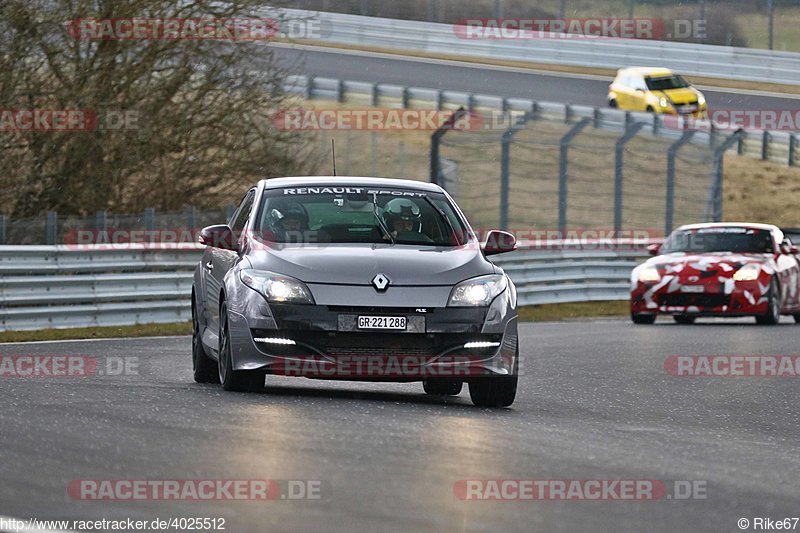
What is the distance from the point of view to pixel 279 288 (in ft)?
36.1

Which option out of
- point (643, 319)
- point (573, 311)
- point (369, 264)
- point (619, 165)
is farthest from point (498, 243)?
point (619, 165)

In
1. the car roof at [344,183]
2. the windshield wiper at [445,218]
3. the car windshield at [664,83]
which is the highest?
the car roof at [344,183]

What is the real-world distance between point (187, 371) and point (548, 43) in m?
38.0

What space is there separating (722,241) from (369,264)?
41.7 feet

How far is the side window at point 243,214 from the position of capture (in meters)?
12.4

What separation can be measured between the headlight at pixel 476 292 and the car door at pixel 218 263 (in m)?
1.55

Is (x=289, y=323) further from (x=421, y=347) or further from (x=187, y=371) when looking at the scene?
(x=187, y=371)

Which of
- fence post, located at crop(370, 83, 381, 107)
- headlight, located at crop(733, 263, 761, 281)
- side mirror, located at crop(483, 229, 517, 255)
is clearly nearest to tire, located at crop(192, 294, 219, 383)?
side mirror, located at crop(483, 229, 517, 255)

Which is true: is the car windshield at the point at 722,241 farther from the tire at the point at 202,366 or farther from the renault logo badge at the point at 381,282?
the renault logo badge at the point at 381,282

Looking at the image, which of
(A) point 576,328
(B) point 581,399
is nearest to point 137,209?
(A) point 576,328

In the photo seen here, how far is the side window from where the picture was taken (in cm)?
1245

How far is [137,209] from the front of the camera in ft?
90.1

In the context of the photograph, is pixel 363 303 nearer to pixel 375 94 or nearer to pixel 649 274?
pixel 649 274

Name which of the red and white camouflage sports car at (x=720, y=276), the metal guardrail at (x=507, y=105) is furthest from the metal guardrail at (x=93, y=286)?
the metal guardrail at (x=507, y=105)
